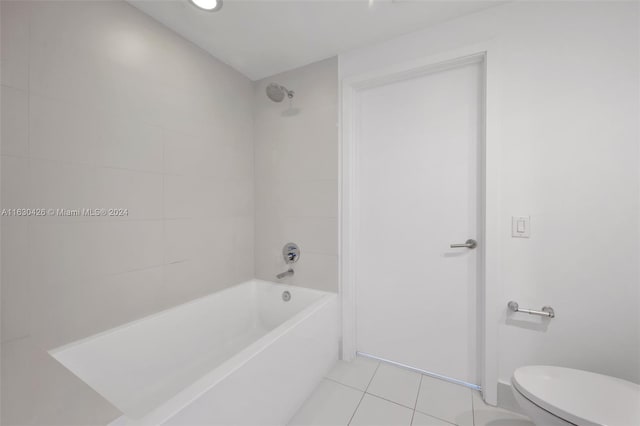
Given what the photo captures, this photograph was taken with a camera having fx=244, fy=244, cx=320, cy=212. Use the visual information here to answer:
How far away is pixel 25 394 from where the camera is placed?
33.7 inches

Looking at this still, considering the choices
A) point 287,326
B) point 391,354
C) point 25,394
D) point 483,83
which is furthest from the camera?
point 391,354

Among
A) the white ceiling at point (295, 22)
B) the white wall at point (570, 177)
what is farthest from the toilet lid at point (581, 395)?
the white ceiling at point (295, 22)

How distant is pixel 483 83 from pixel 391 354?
1877 mm

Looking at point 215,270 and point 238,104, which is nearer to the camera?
point 215,270

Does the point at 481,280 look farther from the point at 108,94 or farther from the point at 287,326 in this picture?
the point at 108,94

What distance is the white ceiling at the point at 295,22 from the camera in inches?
53.9

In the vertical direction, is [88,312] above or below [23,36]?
below

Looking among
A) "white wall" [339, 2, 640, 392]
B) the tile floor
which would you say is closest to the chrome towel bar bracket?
"white wall" [339, 2, 640, 392]

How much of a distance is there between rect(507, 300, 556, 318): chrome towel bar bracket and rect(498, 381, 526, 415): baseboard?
17.2 inches

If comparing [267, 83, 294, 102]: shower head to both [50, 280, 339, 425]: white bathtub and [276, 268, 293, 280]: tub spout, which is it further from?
[50, 280, 339, 425]: white bathtub

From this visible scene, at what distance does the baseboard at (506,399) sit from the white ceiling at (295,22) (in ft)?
7.02

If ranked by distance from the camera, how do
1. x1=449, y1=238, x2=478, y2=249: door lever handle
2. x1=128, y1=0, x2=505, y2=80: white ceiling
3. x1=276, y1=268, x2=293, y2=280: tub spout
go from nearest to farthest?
x1=128, y1=0, x2=505, y2=80: white ceiling, x1=449, y1=238, x2=478, y2=249: door lever handle, x1=276, y1=268, x2=293, y2=280: tub spout

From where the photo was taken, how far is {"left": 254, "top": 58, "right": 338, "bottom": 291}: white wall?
184 centimetres

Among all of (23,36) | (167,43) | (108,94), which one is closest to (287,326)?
(108,94)
